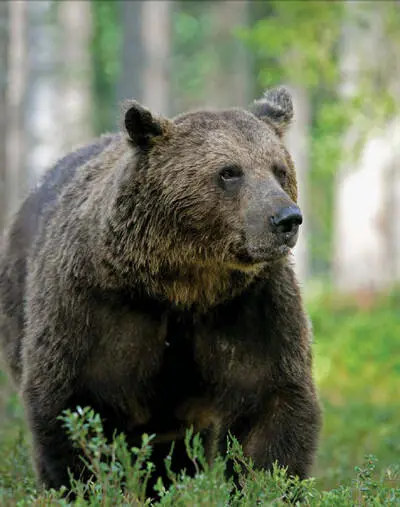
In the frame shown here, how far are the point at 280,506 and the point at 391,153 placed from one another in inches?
511

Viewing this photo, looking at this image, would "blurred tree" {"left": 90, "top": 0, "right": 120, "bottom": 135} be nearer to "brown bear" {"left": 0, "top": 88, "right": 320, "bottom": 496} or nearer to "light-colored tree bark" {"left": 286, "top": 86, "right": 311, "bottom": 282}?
"light-colored tree bark" {"left": 286, "top": 86, "right": 311, "bottom": 282}

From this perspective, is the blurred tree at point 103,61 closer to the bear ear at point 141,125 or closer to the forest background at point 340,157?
the forest background at point 340,157

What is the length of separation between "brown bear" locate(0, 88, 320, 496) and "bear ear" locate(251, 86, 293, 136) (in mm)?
165

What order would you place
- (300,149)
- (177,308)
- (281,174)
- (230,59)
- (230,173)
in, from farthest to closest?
(230,59) → (300,149) → (177,308) → (281,174) → (230,173)

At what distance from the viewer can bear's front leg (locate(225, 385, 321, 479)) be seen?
568 cm

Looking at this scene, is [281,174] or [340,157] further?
[340,157]

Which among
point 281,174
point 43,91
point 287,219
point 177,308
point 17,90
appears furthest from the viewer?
point 43,91

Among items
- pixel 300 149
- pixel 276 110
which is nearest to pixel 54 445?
pixel 276 110

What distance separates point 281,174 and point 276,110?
0.64m

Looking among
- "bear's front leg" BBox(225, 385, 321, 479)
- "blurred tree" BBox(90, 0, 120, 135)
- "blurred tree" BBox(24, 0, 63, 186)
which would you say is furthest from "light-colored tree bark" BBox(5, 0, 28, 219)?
"blurred tree" BBox(90, 0, 120, 135)

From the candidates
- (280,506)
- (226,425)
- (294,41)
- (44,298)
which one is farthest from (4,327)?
(294,41)

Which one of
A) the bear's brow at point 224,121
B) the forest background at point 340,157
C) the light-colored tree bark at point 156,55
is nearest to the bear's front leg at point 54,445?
the forest background at point 340,157

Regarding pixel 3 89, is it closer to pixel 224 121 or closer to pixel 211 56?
pixel 224 121

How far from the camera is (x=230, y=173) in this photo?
218 inches
